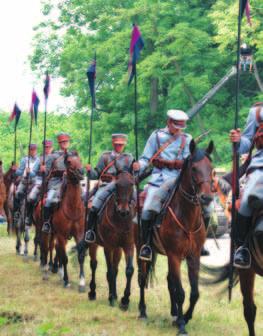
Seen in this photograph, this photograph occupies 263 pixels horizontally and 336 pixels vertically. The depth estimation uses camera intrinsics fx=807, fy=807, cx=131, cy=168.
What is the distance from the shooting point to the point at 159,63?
35.5 meters

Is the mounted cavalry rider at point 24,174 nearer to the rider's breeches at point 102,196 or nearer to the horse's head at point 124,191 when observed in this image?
the rider's breeches at point 102,196

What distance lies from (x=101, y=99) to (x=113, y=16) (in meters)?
4.08

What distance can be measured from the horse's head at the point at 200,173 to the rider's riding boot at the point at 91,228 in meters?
3.86

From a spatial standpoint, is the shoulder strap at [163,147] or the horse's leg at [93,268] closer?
the shoulder strap at [163,147]

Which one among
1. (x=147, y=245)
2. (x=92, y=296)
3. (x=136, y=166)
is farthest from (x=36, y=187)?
(x=147, y=245)

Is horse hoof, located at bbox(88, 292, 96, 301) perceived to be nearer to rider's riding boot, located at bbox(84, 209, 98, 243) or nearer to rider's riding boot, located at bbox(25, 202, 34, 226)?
rider's riding boot, located at bbox(84, 209, 98, 243)

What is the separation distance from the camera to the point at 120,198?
1260 cm

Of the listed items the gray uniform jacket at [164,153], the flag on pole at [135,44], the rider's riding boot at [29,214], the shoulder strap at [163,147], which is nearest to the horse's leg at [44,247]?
the rider's riding boot at [29,214]

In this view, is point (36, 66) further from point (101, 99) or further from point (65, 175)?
point (65, 175)

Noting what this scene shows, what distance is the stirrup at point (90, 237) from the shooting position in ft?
45.2

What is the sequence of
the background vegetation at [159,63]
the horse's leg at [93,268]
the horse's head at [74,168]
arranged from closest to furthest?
the horse's leg at [93,268], the horse's head at [74,168], the background vegetation at [159,63]

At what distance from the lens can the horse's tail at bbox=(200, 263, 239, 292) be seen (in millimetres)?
10297

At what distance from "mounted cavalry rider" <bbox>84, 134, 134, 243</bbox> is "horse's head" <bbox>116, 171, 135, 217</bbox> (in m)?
0.22

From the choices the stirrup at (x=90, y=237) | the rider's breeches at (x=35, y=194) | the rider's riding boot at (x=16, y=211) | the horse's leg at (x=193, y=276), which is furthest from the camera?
the rider's riding boot at (x=16, y=211)
